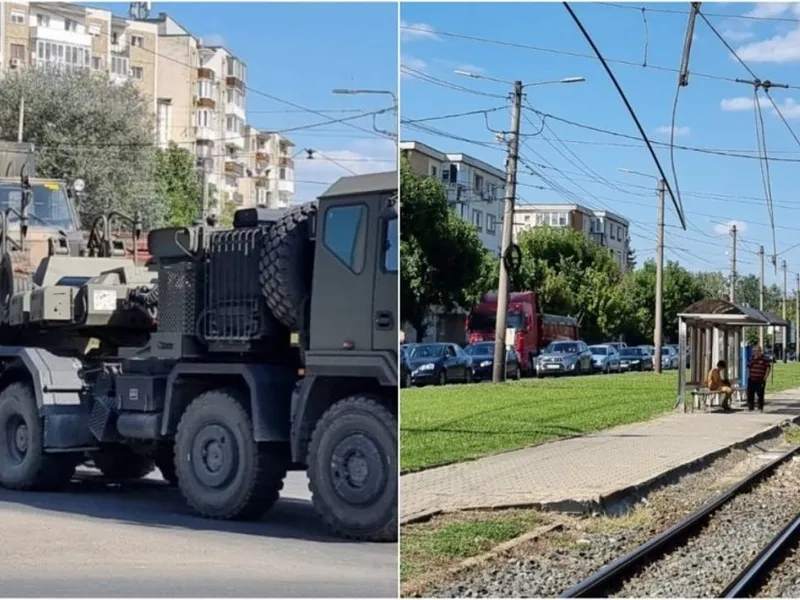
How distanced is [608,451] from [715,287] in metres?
2.22

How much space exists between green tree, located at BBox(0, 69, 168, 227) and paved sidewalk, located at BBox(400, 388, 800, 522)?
413cm

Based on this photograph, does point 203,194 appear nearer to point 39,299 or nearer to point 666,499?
point 39,299

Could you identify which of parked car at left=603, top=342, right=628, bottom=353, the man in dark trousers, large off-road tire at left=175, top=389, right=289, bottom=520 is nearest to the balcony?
large off-road tire at left=175, top=389, right=289, bottom=520

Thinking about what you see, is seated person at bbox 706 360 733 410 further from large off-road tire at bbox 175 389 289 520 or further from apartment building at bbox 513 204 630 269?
apartment building at bbox 513 204 630 269

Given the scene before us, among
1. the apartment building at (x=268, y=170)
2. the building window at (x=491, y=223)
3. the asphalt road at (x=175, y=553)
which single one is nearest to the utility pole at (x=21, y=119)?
the apartment building at (x=268, y=170)

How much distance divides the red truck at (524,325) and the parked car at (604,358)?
350 millimetres

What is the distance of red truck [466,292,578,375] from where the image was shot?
536cm

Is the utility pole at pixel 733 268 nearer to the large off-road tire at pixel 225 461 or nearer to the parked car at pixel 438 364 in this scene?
the parked car at pixel 438 364

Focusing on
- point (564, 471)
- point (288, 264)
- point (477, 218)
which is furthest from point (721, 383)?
point (477, 218)

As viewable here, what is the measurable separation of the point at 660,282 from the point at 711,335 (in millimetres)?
4130

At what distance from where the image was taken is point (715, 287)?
22.5 ft

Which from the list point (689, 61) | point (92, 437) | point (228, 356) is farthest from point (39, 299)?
point (689, 61)

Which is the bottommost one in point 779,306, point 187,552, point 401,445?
point 187,552

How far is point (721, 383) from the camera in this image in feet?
43.5
